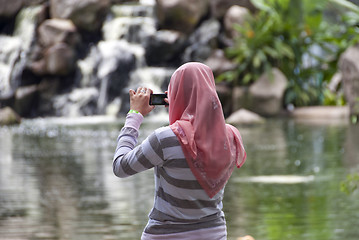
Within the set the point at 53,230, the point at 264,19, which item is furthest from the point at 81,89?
the point at 53,230

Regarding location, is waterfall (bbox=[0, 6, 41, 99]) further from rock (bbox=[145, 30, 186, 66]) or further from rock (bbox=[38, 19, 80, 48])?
rock (bbox=[145, 30, 186, 66])

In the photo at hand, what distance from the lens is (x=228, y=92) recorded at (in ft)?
76.5

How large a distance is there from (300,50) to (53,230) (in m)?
20.0

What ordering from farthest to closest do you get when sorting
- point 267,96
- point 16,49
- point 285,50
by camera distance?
1. point 16,49
2. point 285,50
3. point 267,96

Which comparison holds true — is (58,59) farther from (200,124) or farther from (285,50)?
(200,124)

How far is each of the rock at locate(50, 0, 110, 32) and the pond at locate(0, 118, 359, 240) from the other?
11935 millimetres

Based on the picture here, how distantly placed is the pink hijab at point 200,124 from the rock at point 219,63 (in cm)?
2155

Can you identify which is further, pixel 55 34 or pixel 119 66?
pixel 55 34

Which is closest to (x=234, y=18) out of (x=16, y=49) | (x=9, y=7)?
(x=16, y=49)

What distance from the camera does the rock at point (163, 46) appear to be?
2548 cm

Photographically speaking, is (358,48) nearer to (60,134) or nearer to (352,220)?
(60,134)

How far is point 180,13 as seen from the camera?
1013 inches

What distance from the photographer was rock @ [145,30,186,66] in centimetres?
2548

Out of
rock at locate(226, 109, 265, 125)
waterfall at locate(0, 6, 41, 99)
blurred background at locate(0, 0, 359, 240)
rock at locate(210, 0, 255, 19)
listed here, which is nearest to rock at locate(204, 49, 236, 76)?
blurred background at locate(0, 0, 359, 240)
